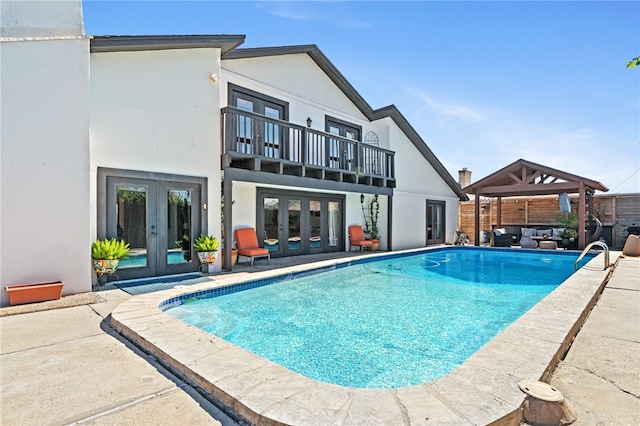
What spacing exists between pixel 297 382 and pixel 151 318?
7.81 ft

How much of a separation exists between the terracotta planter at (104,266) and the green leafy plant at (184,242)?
1406 millimetres

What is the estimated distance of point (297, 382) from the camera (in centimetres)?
233

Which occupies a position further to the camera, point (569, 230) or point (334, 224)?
point (569, 230)

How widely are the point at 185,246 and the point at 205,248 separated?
0.50 m

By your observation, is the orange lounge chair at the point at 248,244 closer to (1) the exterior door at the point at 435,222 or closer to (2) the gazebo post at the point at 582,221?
(1) the exterior door at the point at 435,222

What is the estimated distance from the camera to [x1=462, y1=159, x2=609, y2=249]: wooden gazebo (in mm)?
12812

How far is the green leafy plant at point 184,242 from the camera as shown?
23.3 feet

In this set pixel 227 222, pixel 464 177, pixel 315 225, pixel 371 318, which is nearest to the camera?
pixel 371 318

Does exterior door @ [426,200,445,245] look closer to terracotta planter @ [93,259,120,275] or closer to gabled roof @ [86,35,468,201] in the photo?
gabled roof @ [86,35,468,201]

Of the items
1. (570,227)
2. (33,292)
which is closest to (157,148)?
(33,292)

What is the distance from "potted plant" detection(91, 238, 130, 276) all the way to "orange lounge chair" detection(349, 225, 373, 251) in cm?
762

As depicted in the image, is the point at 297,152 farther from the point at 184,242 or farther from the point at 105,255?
the point at 105,255

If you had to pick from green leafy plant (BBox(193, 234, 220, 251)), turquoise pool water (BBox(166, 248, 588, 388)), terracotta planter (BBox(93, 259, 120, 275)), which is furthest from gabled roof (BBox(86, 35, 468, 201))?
turquoise pool water (BBox(166, 248, 588, 388))

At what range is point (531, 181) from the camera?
45.7 ft
